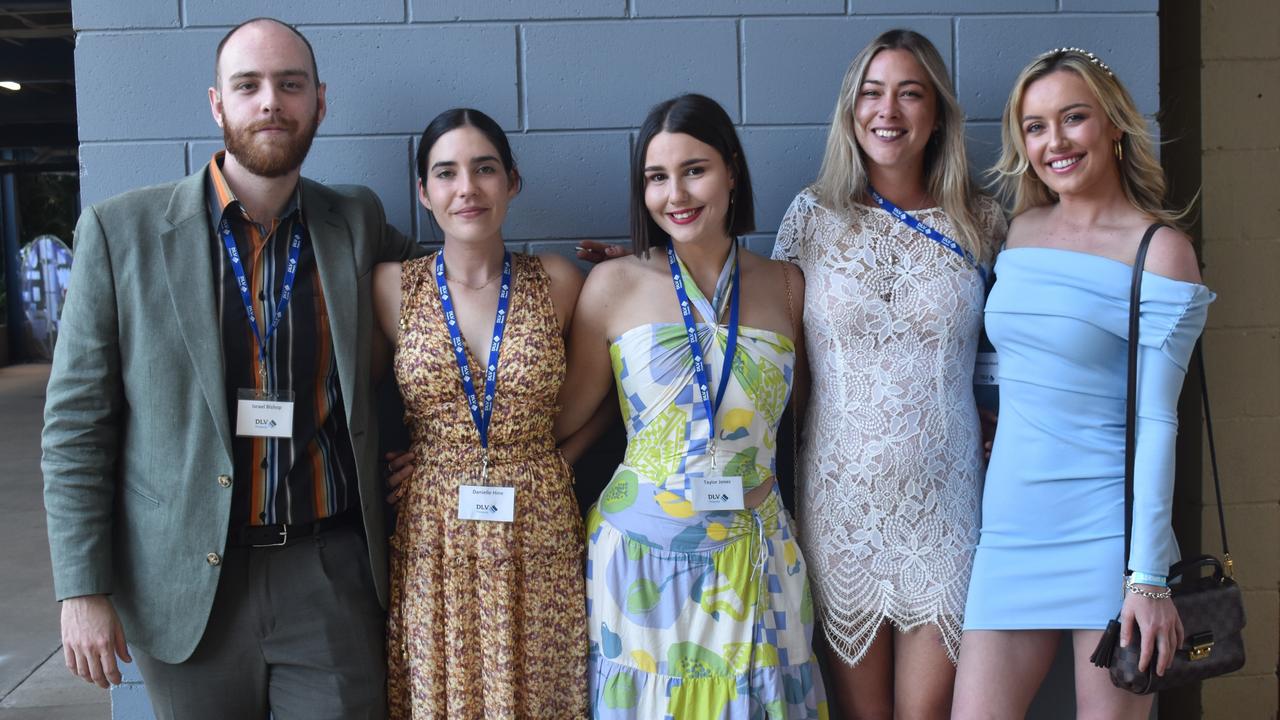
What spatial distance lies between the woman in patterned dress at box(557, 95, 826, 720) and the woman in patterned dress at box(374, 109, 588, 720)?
0.32 ft

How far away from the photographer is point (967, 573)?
7.22ft

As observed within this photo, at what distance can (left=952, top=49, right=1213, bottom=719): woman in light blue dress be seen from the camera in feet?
6.26

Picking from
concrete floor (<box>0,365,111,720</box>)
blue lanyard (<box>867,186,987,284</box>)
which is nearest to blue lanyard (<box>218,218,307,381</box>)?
blue lanyard (<box>867,186,987,284</box>)

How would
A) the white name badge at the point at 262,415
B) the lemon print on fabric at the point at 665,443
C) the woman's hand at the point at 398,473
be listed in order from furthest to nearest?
the woman's hand at the point at 398,473
the lemon print on fabric at the point at 665,443
the white name badge at the point at 262,415

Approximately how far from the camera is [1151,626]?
1889 mm

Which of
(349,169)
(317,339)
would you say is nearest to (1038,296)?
(317,339)

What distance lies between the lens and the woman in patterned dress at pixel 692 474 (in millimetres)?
2076

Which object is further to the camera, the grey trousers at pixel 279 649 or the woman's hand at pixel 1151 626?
the grey trousers at pixel 279 649

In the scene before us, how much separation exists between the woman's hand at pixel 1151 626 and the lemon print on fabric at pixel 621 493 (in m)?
0.98

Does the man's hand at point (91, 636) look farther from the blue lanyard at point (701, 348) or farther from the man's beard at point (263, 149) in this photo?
the blue lanyard at point (701, 348)

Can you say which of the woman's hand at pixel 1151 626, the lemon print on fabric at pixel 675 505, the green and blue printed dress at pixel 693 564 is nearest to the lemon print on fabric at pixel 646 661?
the green and blue printed dress at pixel 693 564

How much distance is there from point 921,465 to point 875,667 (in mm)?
463

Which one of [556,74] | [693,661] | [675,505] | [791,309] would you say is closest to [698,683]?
[693,661]

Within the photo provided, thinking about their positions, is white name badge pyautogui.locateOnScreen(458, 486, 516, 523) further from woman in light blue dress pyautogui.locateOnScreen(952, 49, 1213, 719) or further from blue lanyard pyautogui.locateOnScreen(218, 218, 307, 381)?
woman in light blue dress pyautogui.locateOnScreen(952, 49, 1213, 719)
